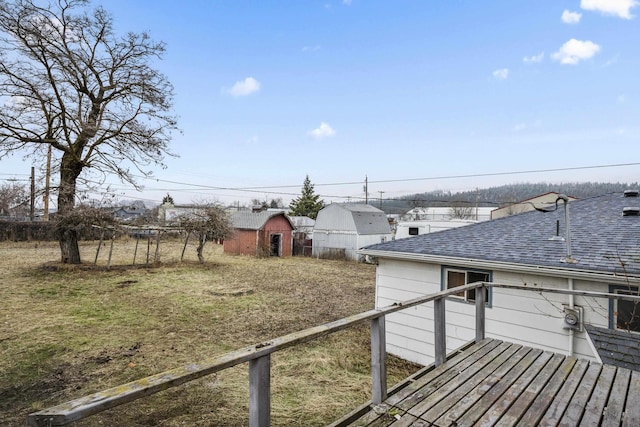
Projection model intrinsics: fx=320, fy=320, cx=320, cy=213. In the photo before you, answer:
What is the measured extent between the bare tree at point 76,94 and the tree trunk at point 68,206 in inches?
1.4

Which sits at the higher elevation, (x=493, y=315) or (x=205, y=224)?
(x=205, y=224)

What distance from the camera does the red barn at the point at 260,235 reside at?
22.9 m

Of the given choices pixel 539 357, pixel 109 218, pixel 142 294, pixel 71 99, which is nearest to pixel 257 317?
pixel 142 294

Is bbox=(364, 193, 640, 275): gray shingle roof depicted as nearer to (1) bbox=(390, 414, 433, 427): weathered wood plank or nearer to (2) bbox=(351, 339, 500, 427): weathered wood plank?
(2) bbox=(351, 339, 500, 427): weathered wood plank

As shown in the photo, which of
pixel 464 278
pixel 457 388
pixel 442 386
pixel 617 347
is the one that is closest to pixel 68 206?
pixel 464 278

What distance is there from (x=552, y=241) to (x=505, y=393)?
484 cm

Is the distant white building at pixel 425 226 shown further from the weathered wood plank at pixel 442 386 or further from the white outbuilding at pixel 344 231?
the weathered wood plank at pixel 442 386

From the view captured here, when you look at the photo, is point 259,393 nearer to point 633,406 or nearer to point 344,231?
point 633,406

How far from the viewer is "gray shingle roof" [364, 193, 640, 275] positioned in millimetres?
5172

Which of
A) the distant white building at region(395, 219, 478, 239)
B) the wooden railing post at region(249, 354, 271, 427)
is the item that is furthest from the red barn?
the wooden railing post at region(249, 354, 271, 427)

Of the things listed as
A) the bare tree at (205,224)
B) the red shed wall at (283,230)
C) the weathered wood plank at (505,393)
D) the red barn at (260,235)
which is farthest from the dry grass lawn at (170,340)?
the red shed wall at (283,230)

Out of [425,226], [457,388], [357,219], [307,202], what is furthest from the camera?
[307,202]

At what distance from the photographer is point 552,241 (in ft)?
20.6

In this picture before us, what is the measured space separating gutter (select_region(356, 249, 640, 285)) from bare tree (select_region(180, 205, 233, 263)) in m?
12.5
